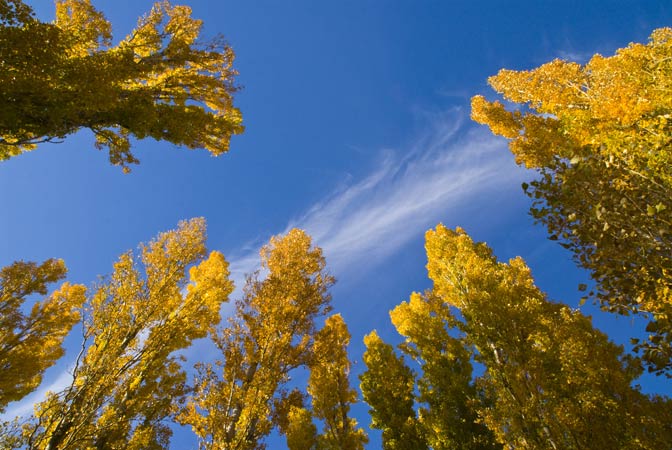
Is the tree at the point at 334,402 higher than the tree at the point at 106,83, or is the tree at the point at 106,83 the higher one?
the tree at the point at 106,83

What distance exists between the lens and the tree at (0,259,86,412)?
10789mm

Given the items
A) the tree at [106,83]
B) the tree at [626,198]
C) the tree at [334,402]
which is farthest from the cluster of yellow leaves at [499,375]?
the tree at [106,83]

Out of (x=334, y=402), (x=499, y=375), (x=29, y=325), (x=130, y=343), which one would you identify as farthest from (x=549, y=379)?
(x=29, y=325)

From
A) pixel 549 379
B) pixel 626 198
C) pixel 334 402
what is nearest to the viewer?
pixel 626 198

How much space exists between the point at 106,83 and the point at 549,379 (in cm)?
1137

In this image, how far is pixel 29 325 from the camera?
1138 cm

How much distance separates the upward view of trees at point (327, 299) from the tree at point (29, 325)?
0.06 metres

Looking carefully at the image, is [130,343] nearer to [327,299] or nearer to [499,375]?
[327,299]

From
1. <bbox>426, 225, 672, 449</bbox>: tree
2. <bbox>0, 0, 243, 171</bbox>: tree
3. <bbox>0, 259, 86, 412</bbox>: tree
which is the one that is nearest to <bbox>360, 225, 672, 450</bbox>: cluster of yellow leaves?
<bbox>426, 225, 672, 449</bbox>: tree

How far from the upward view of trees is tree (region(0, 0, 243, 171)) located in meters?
0.04

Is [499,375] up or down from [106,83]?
down

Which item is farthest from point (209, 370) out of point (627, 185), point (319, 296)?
point (627, 185)

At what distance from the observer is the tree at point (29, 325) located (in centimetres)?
1079

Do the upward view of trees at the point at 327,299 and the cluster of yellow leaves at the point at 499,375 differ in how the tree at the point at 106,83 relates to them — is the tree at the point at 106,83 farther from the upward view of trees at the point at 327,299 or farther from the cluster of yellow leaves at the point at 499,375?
the cluster of yellow leaves at the point at 499,375
